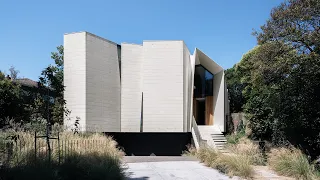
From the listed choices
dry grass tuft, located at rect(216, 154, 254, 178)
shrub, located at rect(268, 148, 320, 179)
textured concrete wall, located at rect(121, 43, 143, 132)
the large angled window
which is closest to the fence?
dry grass tuft, located at rect(216, 154, 254, 178)

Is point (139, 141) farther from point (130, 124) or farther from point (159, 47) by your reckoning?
point (159, 47)

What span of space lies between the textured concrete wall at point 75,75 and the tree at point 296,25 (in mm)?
10776

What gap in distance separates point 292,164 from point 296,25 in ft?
17.3

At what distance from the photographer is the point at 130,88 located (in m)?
19.7

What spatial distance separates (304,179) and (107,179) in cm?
572

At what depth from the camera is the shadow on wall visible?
A: 19016 mm

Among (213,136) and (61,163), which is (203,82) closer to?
(213,136)

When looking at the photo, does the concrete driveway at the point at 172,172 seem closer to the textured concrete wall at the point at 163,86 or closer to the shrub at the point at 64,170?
the shrub at the point at 64,170

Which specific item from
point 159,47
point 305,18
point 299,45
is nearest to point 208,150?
point 299,45

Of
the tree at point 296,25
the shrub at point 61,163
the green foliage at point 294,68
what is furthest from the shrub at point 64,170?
Answer: the tree at point 296,25

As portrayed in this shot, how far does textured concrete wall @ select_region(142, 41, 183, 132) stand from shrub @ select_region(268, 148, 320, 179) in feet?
29.8

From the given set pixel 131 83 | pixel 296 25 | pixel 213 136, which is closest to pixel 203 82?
pixel 213 136

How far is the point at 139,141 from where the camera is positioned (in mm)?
19047

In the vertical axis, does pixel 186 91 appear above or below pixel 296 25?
below
